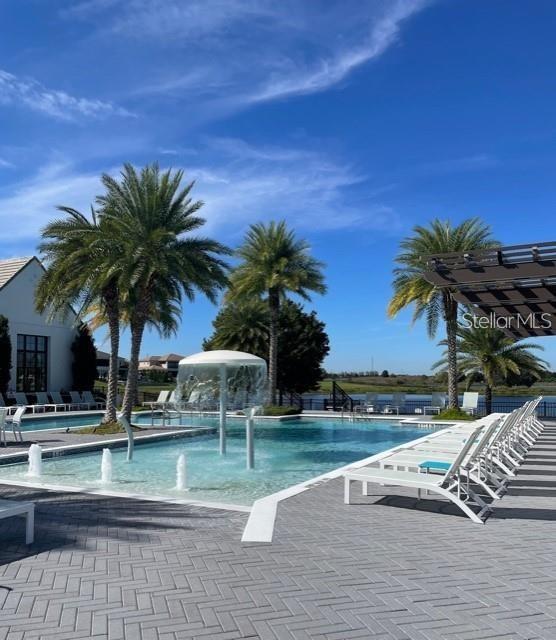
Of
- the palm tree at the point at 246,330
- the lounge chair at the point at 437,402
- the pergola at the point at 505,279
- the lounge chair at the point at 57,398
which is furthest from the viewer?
the palm tree at the point at 246,330

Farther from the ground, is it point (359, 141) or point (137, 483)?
point (359, 141)

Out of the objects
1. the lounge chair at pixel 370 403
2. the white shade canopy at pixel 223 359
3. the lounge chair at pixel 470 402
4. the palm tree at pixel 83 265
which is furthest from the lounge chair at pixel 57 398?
the lounge chair at pixel 470 402

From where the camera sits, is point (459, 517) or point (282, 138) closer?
point (459, 517)

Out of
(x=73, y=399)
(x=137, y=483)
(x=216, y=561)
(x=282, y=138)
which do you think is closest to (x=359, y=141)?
(x=282, y=138)

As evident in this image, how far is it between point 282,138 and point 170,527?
40.7 feet

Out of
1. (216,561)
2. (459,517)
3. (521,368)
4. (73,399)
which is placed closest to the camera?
(216,561)

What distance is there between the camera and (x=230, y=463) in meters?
13.8

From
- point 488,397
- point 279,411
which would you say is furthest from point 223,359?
point 488,397

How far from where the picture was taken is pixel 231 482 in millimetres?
10898

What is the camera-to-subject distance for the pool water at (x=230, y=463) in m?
10.1

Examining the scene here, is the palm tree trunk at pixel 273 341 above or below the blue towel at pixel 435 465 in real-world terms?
above

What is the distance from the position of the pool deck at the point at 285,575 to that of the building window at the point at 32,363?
83.3 feet

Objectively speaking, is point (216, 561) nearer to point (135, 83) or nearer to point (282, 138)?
point (135, 83)

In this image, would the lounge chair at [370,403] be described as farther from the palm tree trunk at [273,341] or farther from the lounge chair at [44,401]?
the lounge chair at [44,401]
